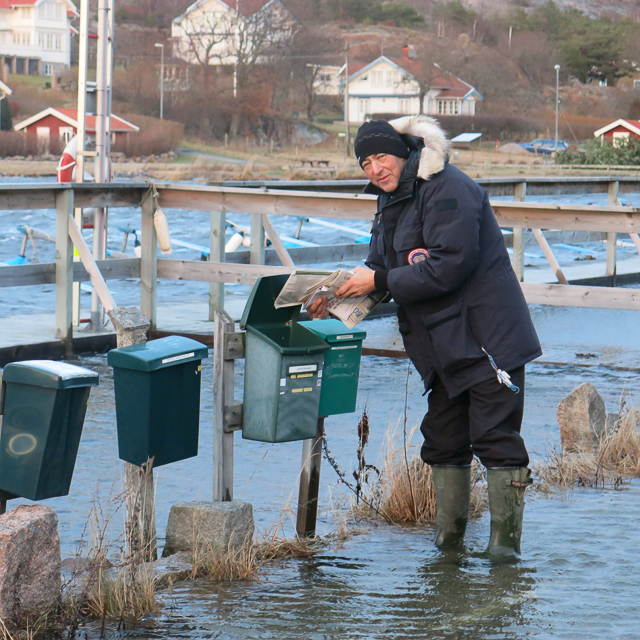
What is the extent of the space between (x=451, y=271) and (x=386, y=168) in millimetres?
476

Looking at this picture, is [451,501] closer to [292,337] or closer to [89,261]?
[292,337]

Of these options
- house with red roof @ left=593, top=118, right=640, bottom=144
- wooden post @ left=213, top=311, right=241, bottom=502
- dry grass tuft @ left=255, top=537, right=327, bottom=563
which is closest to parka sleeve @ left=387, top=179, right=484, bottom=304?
wooden post @ left=213, top=311, right=241, bottom=502

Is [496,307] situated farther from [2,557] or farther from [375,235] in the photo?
[2,557]

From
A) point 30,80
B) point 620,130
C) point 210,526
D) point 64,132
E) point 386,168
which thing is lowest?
point 210,526

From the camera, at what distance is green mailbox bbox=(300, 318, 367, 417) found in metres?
4.49

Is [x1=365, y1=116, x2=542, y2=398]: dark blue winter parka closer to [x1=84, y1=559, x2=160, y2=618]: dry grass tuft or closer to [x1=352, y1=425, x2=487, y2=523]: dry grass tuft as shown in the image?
[x1=352, y1=425, x2=487, y2=523]: dry grass tuft

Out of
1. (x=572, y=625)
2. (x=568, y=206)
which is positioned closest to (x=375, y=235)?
(x=572, y=625)

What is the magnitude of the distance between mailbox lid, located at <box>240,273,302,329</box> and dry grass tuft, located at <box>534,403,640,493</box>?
1.75m

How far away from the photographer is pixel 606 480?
564cm

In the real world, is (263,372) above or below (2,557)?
above

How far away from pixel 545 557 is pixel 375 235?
1.40 m

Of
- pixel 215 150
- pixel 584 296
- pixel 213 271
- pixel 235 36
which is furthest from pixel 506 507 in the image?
pixel 235 36

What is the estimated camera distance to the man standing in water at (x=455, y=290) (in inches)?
163

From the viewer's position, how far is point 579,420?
606 centimetres
